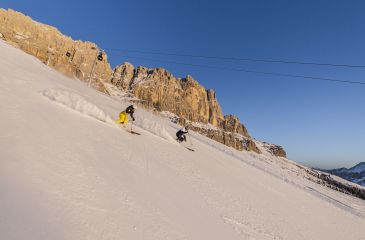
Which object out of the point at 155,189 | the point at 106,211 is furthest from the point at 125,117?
the point at 106,211

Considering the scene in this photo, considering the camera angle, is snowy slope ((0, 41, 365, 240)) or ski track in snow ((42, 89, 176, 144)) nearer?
snowy slope ((0, 41, 365, 240))

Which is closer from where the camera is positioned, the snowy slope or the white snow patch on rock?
the snowy slope

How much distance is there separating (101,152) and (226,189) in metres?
6.85

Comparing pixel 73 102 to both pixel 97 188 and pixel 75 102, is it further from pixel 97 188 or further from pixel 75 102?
pixel 97 188

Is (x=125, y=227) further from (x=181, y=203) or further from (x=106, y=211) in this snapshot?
(x=181, y=203)

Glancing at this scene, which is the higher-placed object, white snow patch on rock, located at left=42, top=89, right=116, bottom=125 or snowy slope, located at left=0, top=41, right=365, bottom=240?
white snow patch on rock, located at left=42, top=89, right=116, bottom=125

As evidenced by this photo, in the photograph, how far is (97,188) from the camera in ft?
21.8

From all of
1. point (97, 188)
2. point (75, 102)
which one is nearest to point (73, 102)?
point (75, 102)

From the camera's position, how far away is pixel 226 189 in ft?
42.7

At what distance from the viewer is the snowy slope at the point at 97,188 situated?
5023mm

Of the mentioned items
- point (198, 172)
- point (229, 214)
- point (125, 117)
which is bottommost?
point (229, 214)

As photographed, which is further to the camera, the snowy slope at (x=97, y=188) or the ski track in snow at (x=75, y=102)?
the ski track in snow at (x=75, y=102)

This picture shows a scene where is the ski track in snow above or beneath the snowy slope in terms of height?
above

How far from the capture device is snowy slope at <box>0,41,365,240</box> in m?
5.02
